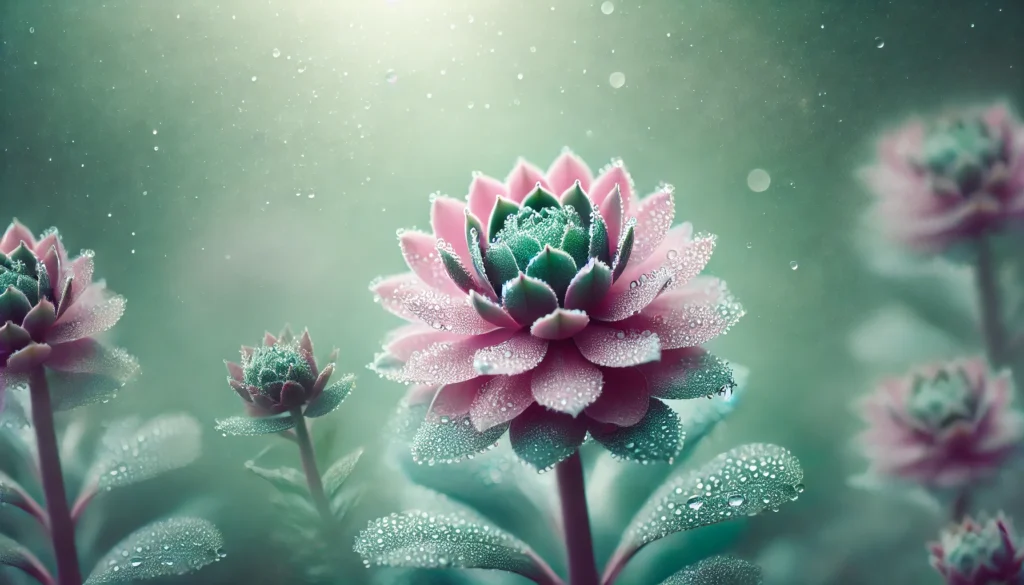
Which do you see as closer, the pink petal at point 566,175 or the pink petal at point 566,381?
the pink petal at point 566,381

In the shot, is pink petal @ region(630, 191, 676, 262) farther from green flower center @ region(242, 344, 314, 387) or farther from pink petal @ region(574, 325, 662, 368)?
green flower center @ region(242, 344, 314, 387)

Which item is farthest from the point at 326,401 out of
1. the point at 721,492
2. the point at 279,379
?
the point at 721,492

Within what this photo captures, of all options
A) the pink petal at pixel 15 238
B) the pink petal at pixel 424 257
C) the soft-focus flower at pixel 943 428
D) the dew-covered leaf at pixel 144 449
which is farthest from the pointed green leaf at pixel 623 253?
the pink petal at pixel 15 238

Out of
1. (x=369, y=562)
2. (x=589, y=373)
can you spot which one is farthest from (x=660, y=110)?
(x=369, y=562)

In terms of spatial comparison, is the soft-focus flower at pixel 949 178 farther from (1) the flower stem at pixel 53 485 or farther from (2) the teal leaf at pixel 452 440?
(1) the flower stem at pixel 53 485

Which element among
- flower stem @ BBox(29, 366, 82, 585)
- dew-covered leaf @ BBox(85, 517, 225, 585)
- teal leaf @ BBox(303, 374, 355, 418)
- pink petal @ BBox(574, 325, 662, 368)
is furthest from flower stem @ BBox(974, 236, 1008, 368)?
flower stem @ BBox(29, 366, 82, 585)

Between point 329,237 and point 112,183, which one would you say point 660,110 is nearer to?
point 329,237

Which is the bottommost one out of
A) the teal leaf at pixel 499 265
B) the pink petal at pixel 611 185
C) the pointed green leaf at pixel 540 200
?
the teal leaf at pixel 499 265
